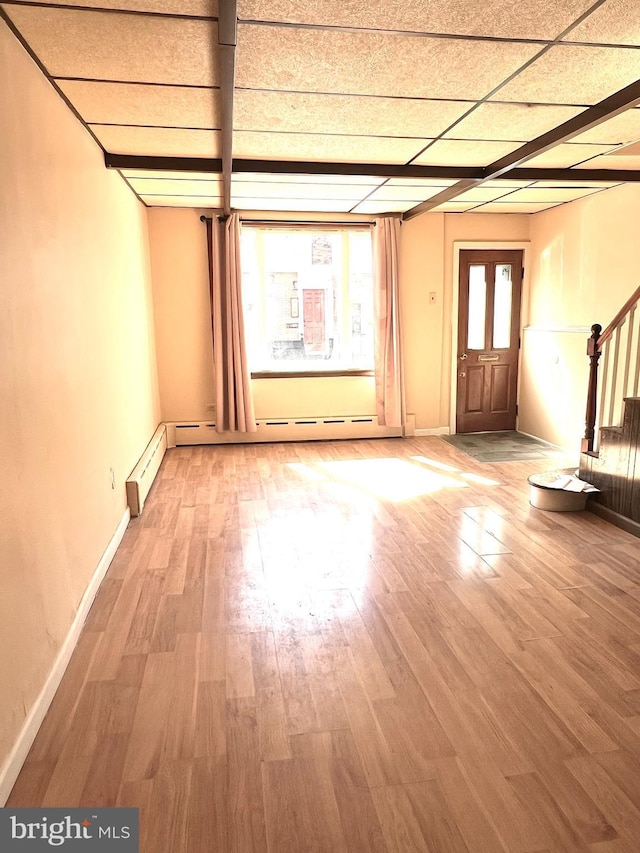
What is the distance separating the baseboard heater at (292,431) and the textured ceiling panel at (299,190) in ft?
8.25

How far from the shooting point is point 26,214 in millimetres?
2346

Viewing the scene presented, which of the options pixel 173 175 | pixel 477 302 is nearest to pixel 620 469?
pixel 477 302

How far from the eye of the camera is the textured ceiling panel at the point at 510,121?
319 cm

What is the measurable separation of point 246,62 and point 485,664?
9.39 feet

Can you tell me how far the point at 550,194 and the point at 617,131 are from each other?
2.02m

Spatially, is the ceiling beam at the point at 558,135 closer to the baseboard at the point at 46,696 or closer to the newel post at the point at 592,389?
the newel post at the point at 592,389

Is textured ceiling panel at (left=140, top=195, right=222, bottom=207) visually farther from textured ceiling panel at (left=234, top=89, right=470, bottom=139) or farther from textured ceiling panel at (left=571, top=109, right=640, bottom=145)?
textured ceiling panel at (left=571, top=109, right=640, bottom=145)

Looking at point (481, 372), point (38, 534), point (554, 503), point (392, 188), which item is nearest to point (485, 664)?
point (38, 534)

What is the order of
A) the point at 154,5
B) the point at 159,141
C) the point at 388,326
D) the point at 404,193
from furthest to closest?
the point at 388,326 → the point at 404,193 → the point at 159,141 → the point at 154,5

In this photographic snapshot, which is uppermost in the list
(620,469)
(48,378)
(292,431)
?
(48,378)

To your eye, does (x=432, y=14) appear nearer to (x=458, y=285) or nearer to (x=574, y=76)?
(x=574, y=76)

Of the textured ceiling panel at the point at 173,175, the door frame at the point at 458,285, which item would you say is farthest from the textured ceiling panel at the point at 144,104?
the door frame at the point at 458,285

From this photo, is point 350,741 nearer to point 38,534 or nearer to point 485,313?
point 38,534

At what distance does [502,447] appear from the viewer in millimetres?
6492
